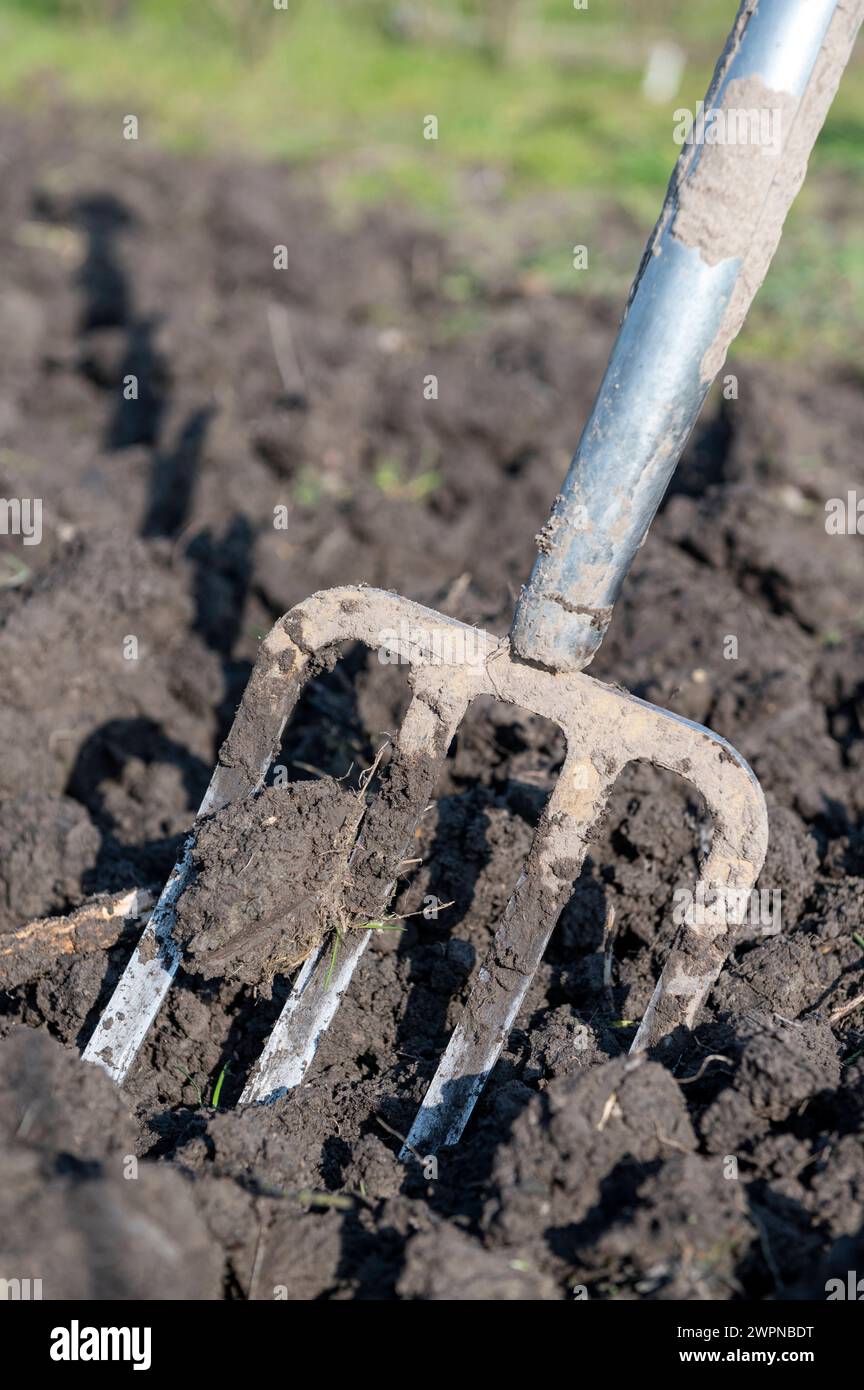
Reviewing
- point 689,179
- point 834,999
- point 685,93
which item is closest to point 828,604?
point 834,999

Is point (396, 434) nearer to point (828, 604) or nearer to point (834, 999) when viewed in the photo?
point (828, 604)

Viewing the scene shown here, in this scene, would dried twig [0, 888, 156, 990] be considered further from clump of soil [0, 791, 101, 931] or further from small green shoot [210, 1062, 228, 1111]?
small green shoot [210, 1062, 228, 1111]

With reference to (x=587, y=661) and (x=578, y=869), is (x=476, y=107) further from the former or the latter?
(x=578, y=869)

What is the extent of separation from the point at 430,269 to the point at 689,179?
195 inches

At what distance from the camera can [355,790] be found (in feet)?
9.37

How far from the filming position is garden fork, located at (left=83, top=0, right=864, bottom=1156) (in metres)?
2.22

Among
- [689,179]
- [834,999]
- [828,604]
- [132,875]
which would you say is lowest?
[132,875]

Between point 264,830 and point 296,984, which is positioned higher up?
point 264,830

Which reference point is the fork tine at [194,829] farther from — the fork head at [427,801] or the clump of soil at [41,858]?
the clump of soil at [41,858]

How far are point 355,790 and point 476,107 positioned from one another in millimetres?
8373

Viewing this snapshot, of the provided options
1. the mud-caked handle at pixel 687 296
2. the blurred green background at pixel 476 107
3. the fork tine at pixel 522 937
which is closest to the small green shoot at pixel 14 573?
the mud-caked handle at pixel 687 296

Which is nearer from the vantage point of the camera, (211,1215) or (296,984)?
(211,1215)

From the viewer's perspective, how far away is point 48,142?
26.4 ft

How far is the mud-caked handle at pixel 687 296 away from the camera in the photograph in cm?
217
